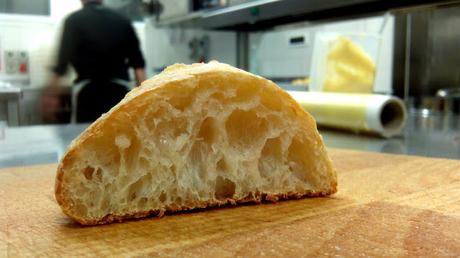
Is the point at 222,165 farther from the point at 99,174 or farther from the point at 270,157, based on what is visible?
the point at 99,174

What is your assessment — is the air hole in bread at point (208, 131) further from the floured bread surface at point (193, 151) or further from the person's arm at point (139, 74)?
the person's arm at point (139, 74)

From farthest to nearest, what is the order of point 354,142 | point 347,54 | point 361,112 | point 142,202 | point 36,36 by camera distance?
point 36,36, point 347,54, point 361,112, point 354,142, point 142,202

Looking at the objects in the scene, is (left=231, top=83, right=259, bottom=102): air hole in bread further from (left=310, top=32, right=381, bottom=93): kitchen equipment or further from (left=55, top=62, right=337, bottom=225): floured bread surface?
(left=310, top=32, right=381, bottom=93): kitchen equipment

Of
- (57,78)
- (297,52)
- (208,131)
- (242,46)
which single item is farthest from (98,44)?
(208,131)

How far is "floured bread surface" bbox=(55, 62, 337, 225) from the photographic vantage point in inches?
32.3

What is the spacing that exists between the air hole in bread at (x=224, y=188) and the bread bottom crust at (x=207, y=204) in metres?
0.02

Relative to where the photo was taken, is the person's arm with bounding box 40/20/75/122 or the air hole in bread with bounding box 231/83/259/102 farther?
the person's arm with bounding box 40/20/75/122

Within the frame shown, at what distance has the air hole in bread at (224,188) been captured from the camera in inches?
37.1

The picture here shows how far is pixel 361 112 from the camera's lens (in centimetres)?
200

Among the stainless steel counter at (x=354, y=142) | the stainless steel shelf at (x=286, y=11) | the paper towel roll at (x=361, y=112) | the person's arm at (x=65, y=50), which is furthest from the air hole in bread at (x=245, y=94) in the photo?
the person's arm at (x=65, y=50)

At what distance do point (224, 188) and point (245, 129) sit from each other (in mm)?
129

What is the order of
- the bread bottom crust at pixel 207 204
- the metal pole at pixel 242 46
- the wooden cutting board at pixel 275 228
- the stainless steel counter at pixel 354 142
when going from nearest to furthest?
1. the wooden cutting board at pixel 275 228
2. the bread bottom crust at pixel 207 204
3. the stainless steel counter at pixel 354 142
4. the metal pole at pixel 242 46

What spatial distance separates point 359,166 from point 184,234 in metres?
0.74

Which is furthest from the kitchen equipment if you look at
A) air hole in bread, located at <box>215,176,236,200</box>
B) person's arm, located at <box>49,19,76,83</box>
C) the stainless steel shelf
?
person's arm, located at <box>49,19,76,83</box>
